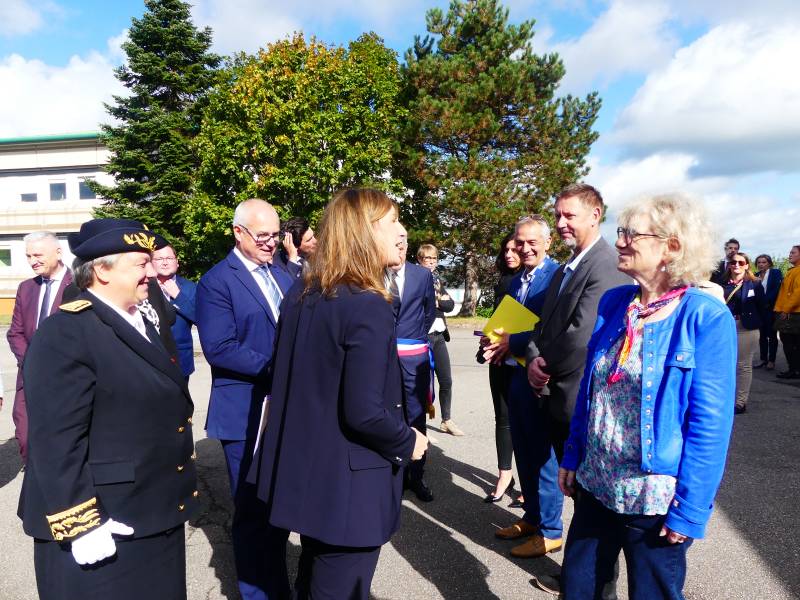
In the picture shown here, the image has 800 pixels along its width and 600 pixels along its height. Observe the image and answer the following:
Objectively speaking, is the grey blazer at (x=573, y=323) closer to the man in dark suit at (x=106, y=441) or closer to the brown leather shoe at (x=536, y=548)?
the brown leather shoe at (x=536, y=548)

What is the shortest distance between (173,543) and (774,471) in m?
5.29

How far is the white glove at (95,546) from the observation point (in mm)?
1841

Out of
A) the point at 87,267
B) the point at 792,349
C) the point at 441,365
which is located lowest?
the point at 792,349

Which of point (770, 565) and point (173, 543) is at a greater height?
point (173, 543)

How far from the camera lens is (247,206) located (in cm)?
324

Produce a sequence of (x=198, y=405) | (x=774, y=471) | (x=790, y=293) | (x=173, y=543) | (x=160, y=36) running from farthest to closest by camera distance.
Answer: (x=160, y=36), (x=790, y=293), (x=198, y=405), (x=774, y=471), (x=173, y=543)

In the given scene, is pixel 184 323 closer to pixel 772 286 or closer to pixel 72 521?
pixel 72 521

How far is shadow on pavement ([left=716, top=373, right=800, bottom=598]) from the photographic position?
3700 millimetres

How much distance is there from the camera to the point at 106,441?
1.97 metres

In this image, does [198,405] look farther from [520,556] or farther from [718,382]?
[718,382]

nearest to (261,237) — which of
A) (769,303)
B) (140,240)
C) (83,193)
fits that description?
(140,240)

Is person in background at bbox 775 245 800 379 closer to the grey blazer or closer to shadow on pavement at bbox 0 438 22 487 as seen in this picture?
the grey blazer

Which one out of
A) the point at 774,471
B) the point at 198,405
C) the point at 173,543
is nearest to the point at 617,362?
the point at 173,543

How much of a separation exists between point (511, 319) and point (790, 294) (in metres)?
8.38
